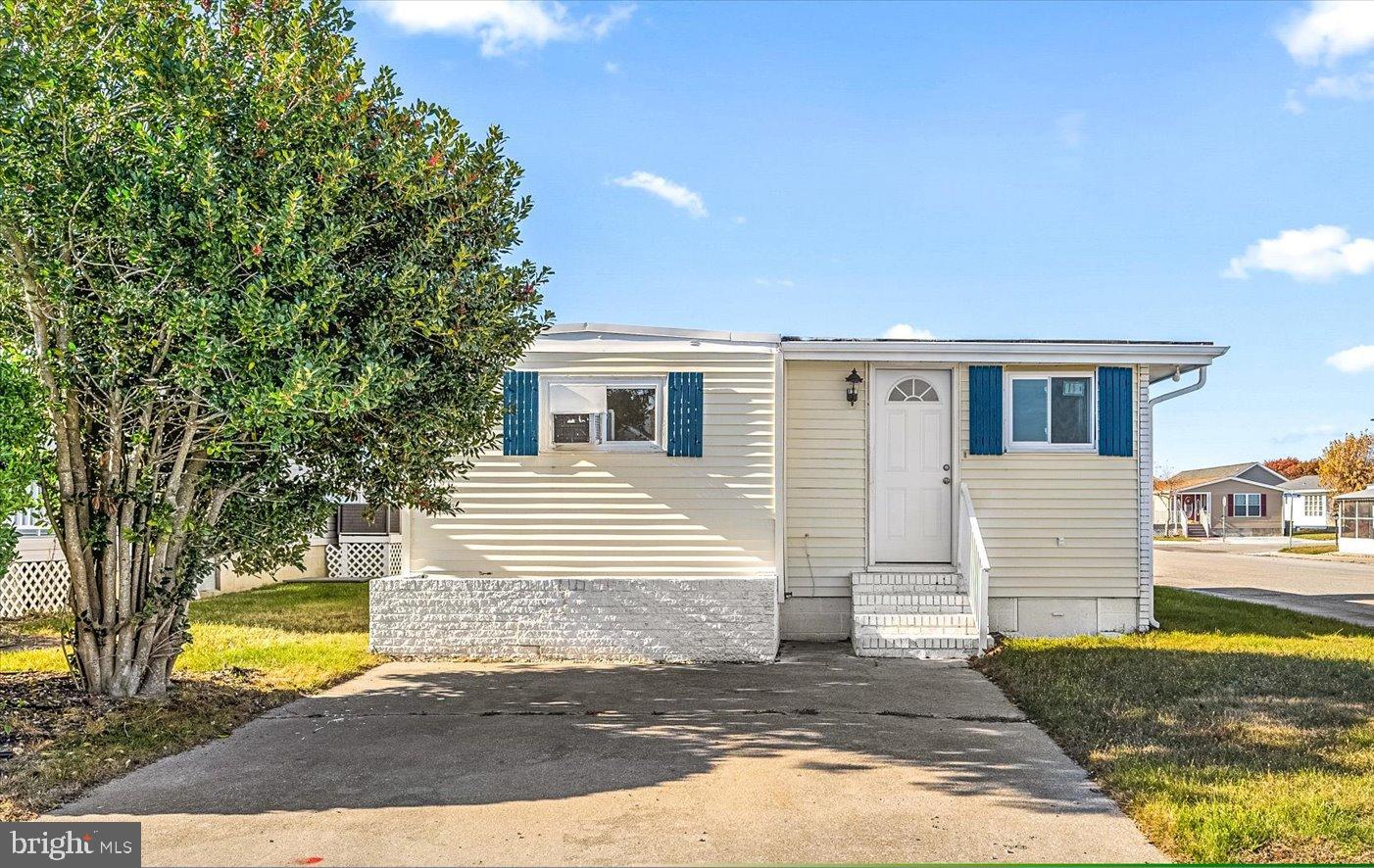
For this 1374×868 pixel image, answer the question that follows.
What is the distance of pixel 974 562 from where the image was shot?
8.81m

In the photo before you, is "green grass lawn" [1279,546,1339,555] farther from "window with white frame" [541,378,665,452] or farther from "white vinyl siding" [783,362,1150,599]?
"window with white frame" [541,378,665,452]

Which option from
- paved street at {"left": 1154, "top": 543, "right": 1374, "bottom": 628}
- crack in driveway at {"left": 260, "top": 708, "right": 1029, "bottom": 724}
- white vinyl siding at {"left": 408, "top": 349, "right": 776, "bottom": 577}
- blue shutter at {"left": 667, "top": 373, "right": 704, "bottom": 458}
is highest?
blue shutter at {"left": 667, "top": 373, "right": 704, "bottom": 458}

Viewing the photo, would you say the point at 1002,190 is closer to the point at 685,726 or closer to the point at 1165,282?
the point at 1165,282

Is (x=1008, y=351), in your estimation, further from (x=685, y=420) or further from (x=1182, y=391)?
(x=685, y=420)

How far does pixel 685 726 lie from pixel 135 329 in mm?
4184

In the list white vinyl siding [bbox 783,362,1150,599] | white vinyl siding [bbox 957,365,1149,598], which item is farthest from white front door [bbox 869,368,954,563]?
white vinyl siding [bbox 957,365,1149,598]

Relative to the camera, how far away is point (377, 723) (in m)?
5.97

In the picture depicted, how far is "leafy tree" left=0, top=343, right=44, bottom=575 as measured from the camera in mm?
4961

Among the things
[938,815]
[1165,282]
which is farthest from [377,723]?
[1165,282]

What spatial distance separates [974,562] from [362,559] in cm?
1144

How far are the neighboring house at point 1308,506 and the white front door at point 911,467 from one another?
4018 centimetres

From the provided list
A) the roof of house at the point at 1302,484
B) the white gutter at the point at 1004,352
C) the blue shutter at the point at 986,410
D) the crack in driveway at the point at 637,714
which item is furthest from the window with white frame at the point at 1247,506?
the crack in driveway at the point at 637,714

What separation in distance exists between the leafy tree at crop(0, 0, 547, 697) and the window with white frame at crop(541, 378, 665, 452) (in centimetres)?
231

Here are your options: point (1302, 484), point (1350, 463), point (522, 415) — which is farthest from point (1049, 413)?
point (1302, 484)
